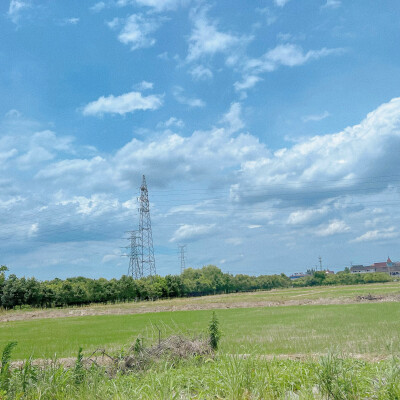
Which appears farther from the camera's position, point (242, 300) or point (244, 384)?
point (242, 300)

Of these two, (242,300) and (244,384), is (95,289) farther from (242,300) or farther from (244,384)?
(244,384)

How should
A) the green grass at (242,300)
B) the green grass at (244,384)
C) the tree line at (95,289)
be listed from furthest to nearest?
the tree line at (95,289), the green grass at (242,300), the green grass at (244,384)

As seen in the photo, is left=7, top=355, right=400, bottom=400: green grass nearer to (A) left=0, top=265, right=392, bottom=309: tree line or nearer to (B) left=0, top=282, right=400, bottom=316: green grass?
(B) left=0, top=282, right=400, bottom=316: green grass

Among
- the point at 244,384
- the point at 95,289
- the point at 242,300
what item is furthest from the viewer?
the point at 95,289

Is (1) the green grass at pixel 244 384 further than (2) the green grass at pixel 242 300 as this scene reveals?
No

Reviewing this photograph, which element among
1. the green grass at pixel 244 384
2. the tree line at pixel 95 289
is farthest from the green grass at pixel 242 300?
the green grass at pixel 244 384

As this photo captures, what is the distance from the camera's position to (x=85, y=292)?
7331cm

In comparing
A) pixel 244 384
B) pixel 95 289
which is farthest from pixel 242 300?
pixel 244 384

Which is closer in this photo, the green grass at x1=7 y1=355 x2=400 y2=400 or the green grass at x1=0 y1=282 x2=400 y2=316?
the green grass at x1=7 y1=355 x2=400 y2=400

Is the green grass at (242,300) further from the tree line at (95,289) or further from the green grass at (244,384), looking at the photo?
the green grass at (244,384)

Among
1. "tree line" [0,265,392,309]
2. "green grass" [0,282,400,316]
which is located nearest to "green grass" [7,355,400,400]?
"green grass" [0,282,400,316]

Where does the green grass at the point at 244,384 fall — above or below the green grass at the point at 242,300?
above

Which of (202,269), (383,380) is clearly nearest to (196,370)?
(383,380)

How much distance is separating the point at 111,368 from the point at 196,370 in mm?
2683
